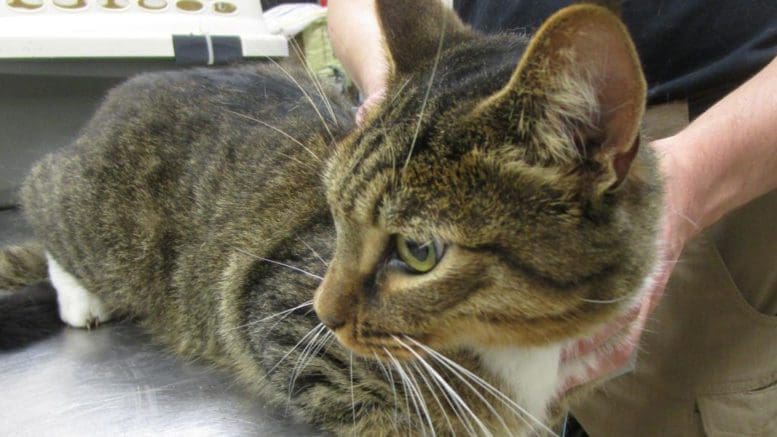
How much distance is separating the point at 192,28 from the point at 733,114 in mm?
1406

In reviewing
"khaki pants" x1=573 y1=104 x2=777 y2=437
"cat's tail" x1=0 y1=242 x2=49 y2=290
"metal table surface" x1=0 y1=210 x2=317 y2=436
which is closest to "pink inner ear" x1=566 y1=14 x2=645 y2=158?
"metal table surface" x1=0 y1=210 x2=317 y2=436

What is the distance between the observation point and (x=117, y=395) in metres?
0.97

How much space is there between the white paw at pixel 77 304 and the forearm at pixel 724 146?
1.09 meters

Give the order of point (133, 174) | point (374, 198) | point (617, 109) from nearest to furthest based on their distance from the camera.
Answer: point (617, 109)
point (374, 198)
point (133, 174)

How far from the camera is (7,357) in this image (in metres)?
1.07

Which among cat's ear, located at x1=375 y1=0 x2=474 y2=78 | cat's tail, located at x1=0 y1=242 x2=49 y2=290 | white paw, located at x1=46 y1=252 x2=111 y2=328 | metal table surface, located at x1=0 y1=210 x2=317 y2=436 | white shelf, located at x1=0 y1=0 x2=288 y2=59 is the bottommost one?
cat's tail, located at x1=0 y1=242 x2=49 y2=290

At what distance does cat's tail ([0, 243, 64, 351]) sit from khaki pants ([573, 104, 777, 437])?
1148 millimetres

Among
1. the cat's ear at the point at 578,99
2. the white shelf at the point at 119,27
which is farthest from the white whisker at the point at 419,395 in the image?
the white shelf at the point at 119,27

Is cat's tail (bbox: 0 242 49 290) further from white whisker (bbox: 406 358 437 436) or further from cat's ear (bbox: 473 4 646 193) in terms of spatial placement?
cat's ear (bbox: 473 4 646 193)

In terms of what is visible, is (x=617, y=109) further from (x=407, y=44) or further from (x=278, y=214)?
(x=278, y=214)

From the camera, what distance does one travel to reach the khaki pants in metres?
1.16

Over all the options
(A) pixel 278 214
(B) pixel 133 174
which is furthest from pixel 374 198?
(B) pixel 133 174

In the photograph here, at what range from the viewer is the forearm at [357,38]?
136 centimetres

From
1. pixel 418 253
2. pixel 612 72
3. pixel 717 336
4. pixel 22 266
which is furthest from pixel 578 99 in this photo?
pixel 22 266
